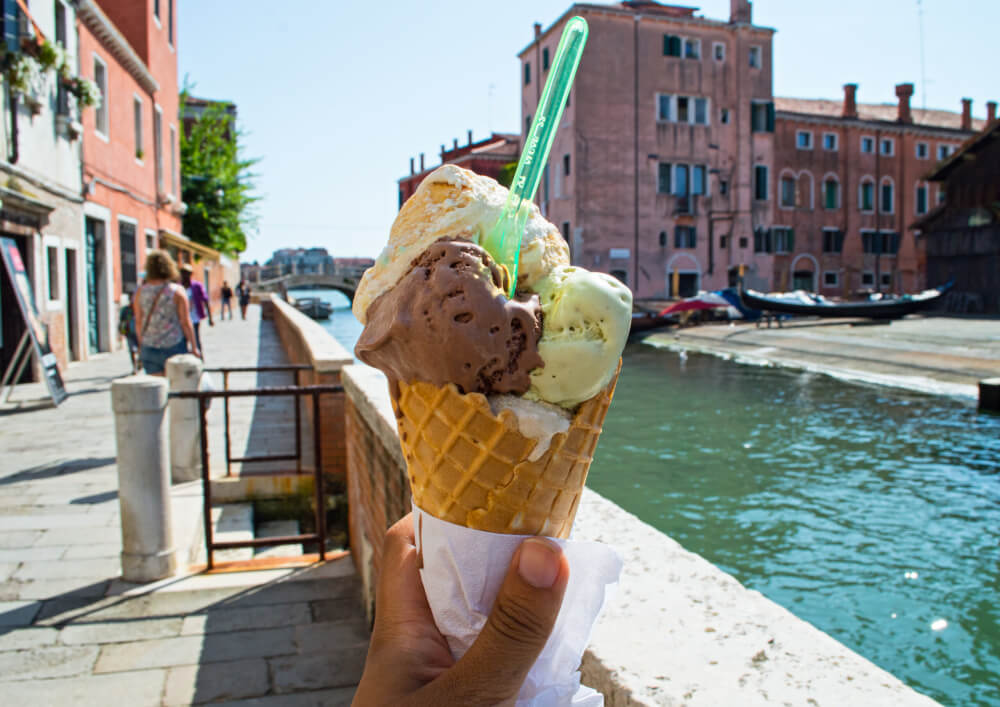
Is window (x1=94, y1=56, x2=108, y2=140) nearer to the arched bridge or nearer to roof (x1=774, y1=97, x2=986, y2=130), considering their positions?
roof (x1=774, y1=97, x2=986, y2=130)

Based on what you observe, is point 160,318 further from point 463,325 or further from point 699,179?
point 699,179

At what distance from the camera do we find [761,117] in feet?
125

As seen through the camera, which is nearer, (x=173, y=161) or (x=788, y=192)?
(x=173, y=161)

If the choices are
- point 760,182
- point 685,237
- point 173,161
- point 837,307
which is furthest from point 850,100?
point 173,161

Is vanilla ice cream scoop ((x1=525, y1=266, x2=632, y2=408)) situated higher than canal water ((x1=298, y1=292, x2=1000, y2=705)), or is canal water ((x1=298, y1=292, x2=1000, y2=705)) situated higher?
vanilla ice cream scoop ((x1=525, y1=266, x2=632, y2=408))

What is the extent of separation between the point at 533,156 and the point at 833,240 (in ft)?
148

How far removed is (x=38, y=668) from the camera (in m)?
3.06

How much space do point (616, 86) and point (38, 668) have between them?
35.8 m

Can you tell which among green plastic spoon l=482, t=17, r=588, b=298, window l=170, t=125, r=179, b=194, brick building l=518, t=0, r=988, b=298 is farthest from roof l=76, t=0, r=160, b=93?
brick building l=518, t=0, r=988, b=298

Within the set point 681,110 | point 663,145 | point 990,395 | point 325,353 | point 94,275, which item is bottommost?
point 990,395

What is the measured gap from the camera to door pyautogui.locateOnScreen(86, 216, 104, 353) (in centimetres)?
1416

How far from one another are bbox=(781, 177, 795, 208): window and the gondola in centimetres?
1320

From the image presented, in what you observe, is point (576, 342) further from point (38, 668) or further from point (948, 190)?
point (948, 190)

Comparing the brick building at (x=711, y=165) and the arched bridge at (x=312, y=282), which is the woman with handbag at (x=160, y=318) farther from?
the arched bridge at (x=312, y=282)
